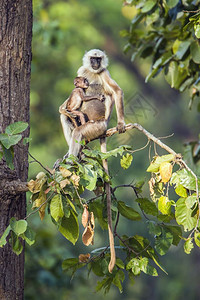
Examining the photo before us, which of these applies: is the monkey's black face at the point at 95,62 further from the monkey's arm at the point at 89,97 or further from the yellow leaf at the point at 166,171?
the yellow leaf at the point at 166,171

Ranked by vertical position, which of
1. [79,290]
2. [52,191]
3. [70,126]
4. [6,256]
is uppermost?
[70,126]

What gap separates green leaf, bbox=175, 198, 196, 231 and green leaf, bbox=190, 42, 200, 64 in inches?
43.0

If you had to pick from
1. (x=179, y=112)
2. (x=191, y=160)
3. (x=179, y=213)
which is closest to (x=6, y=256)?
(x=179, y=213)

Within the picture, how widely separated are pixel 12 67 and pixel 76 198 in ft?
2.48

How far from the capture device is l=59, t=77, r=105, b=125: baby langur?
339 centimetres

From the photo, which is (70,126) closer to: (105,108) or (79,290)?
(105,108)

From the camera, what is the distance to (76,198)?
242 cm

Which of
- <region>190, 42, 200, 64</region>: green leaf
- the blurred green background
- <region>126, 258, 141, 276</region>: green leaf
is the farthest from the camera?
→ the blurred green background

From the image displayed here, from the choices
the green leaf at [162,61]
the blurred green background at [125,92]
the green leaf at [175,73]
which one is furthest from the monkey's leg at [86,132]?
the blurred green background at [125,92]

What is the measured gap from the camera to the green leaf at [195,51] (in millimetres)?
3193

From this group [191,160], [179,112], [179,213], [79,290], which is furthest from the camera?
[179,112]

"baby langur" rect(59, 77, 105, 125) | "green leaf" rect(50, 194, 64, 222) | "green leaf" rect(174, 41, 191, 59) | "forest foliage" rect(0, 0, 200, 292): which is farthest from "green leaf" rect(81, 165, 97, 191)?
"green leaf" rect(174, 41, 191, 59)

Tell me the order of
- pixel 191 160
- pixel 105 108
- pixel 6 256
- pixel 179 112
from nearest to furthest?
pixel 6 256
pixel 105 108
pixel 191 160
pixel 179 112

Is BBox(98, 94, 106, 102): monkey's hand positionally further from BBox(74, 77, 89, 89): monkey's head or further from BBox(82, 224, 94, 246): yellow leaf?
BBox(82, 224, 94, 246): yellow leaf
